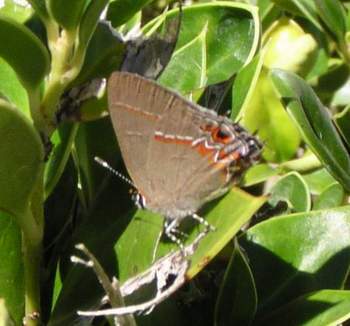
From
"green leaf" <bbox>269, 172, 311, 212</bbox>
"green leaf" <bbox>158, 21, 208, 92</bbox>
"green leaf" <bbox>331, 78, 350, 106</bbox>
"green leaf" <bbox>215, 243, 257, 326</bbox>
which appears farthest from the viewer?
"green leaf" <bbox>331, 78, 350, 106</bbox>

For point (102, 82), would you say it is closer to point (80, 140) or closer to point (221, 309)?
point (80, 140)

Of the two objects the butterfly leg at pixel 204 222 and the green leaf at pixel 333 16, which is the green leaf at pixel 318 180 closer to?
the green leaf at pixel 333 16

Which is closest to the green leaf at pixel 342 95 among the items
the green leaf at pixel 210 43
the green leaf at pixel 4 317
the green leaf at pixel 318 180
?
the green leaf at pixel 318 180

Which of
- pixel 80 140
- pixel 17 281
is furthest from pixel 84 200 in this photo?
pixel 17 281

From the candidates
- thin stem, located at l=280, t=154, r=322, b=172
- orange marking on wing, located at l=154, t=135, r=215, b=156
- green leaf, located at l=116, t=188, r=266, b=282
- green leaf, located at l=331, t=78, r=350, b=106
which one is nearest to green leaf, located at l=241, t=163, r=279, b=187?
thin stem, located at l=280, t=154, r=322, b=172

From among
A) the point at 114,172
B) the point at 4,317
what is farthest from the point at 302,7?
the point at 4,317

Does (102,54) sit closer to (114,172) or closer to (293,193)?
(114,172)

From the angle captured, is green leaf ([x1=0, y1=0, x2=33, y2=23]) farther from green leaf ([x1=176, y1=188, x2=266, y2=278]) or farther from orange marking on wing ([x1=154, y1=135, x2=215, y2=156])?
green leaf ([x1=176, y1=188, x2=266, y2=278])
